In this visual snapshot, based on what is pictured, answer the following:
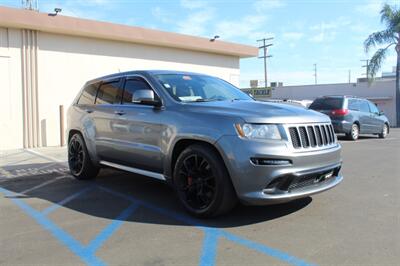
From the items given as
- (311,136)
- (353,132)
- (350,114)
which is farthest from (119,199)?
(353,132)

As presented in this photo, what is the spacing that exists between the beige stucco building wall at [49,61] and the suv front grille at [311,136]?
32.1 feet

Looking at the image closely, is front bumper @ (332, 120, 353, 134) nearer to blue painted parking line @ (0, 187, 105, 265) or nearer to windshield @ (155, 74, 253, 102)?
windshield @ (155, 74, 253, 102)

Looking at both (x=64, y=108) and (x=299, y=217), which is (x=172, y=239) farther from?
(x=64, y=108)

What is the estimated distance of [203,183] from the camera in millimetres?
5121

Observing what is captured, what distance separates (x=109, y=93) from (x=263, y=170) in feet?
11.3

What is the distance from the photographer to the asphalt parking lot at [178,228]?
401 cm

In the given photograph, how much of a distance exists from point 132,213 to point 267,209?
1.71m

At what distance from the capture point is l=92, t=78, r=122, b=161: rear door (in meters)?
6.73

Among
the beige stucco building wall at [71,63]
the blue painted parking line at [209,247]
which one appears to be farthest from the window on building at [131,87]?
the beige stucco building wall at [71,63]

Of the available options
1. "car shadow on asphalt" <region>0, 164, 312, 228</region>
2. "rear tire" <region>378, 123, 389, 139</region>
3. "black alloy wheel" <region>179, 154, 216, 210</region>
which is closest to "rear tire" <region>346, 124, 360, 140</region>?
"rear tire" <region>378, 123, 389, 139</region>

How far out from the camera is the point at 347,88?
125ft

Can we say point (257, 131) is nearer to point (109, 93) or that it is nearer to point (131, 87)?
point (131, 87)

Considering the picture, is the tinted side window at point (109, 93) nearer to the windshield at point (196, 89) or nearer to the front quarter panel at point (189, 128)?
the windshield at point (196, 89)

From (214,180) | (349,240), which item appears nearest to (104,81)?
(214,180)
